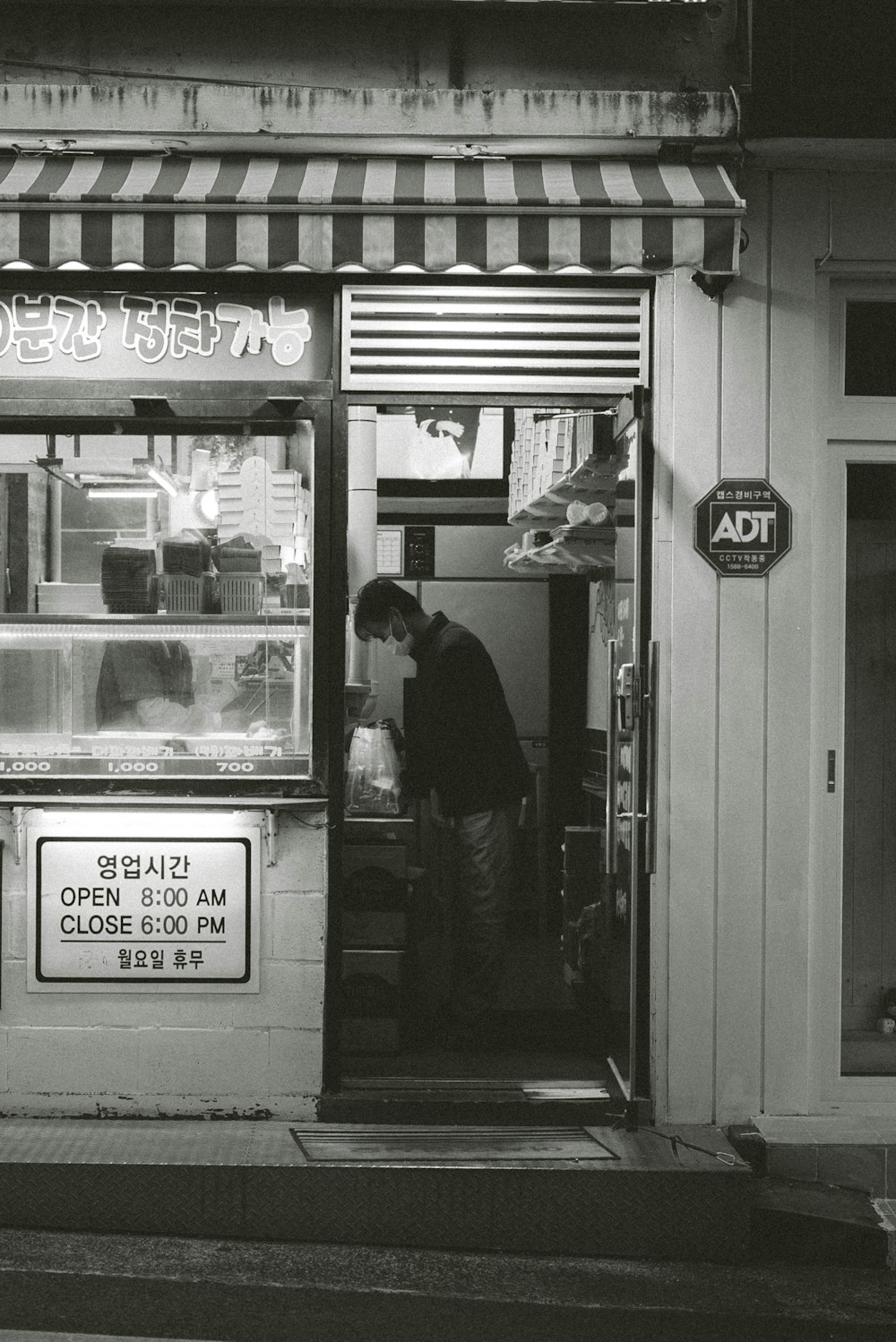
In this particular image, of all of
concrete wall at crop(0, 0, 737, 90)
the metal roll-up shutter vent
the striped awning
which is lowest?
the metal roll-up shutter vent

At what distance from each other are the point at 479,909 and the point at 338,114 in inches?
147

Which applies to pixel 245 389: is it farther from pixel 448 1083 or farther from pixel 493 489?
pixel 493 489

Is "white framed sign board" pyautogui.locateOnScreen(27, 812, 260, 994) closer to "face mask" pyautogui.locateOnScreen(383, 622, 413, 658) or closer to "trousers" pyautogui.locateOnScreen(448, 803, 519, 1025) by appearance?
"trousers" pyautogui.locateOnScreen(448, 803, 519, 1025)

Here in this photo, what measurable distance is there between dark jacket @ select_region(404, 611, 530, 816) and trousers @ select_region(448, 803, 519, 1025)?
0.11 meters

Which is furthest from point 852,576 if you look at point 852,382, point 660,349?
point 660,349

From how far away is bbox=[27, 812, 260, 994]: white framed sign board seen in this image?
199 inches

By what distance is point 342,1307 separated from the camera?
395 cm

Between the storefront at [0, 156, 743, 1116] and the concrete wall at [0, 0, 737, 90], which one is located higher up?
the concrete wall at [0, 0, 737, 90]

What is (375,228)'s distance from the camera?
4688mm

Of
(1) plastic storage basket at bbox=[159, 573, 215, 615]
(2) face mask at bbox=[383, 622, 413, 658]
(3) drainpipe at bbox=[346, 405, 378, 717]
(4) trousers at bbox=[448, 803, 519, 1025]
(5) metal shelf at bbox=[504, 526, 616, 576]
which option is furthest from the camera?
(5) metal shelf at bbox=[504, 526, 616, 576]

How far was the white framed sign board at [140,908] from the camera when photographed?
5059 mm

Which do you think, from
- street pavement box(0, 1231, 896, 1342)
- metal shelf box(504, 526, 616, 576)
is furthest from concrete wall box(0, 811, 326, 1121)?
metal shelf box(504, 526, 616, 576)

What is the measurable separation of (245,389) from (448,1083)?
309 centimetres

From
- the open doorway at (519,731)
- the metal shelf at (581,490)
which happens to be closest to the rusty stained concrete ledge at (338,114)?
the open doorway at (519,731)
